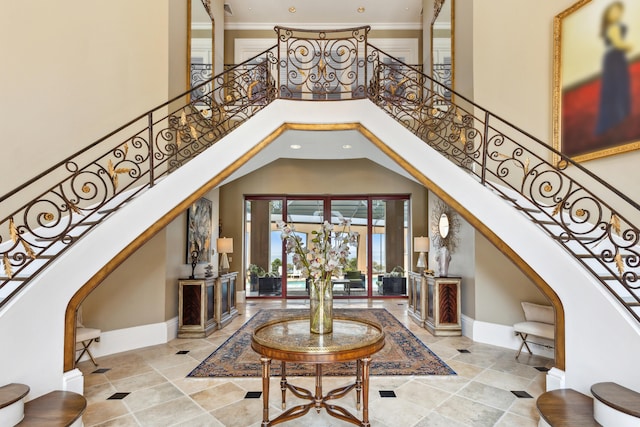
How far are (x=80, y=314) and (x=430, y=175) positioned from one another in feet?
15.4

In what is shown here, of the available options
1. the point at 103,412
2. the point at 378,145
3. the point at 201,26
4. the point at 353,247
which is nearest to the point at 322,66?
the point at 378,145

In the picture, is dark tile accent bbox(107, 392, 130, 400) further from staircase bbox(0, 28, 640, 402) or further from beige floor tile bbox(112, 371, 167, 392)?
staircase bbox(0, 28, 640, 402)

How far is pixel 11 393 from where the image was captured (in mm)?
2461

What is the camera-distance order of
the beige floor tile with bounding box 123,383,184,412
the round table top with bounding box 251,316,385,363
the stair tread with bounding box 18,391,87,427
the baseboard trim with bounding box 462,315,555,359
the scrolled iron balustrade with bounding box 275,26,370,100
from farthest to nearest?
the scrolled iron balustrade with bounding box 275,26,370,100 → the baseboard trim with bounding box 462,315,555,359 → the beige floor tile with bounding box 123,383,184,412 → the round table top with bounding box 251,316,385,363 → the stair tread with bounding box 18,391,87,427

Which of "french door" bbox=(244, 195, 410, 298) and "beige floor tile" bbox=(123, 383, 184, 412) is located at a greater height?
"french door" bbox=(244, 195, 410, 298)

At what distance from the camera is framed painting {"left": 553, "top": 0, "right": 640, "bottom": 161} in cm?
368

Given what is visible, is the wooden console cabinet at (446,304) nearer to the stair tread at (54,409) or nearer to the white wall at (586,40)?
the white wall at (586,40)

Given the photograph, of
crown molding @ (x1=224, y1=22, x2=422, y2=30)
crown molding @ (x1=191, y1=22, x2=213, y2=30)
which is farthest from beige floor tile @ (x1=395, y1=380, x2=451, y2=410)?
crown molding @ (x1=224, y1=22, x2=422, y2=30)

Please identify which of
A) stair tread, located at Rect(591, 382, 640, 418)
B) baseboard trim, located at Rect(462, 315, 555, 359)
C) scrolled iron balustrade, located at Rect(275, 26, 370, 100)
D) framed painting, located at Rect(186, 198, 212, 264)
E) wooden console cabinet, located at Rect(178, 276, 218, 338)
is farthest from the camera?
framed painting, located at Rect(186, 198, 212, 264)

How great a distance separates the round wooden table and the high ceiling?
23.1 ft

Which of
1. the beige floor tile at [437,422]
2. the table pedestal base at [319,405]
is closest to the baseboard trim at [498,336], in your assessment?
the beige floor tile at [437,422]

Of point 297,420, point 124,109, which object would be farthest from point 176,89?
point 297,420

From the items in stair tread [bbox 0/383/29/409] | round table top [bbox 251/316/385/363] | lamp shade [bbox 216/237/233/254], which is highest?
lamp shade [bbox 216/237/233/254]

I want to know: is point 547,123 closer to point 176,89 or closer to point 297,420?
point 297,420
